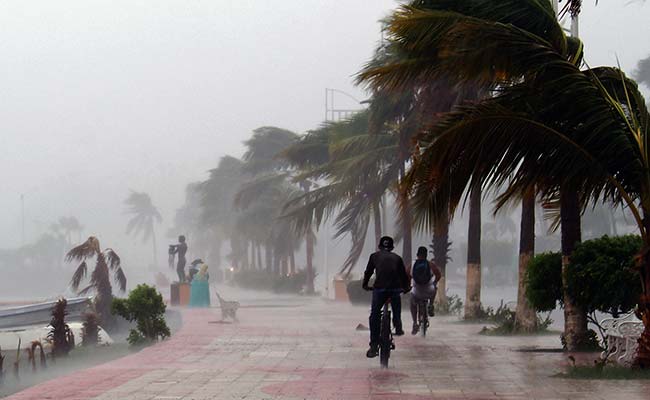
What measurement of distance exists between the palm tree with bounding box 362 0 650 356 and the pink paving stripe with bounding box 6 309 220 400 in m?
4.37

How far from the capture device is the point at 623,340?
13.7 metres

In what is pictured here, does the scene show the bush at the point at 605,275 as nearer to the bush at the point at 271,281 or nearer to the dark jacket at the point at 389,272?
the dark jacket at the point at 389,272

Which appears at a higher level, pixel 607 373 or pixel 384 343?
pixel 384 343

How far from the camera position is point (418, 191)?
44.0 feet

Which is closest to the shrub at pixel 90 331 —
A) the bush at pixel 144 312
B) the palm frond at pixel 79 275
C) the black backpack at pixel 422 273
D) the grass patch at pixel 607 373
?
the bush at pixel 144 312

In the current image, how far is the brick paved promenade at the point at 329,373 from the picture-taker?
1160 cm

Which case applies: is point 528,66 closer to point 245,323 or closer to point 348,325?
point 348,325

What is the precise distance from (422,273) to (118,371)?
766 cm

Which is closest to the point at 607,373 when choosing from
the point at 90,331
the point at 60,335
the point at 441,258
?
the point at 60,335

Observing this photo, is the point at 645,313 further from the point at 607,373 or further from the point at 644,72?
the point at 644,72

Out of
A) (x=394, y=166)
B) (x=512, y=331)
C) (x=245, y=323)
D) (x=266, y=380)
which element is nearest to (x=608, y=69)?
(x=266, y=380)

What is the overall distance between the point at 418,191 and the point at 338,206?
2789 cm

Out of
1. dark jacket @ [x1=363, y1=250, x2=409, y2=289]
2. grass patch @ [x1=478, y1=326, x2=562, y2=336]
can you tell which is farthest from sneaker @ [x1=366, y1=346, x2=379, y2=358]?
grass patch @ [x1=478, y1=326, x2=562, y2=336]

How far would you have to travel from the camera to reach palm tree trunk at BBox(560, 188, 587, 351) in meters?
16.0
